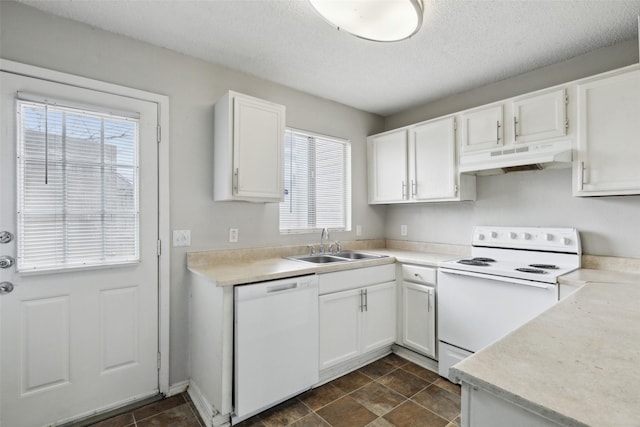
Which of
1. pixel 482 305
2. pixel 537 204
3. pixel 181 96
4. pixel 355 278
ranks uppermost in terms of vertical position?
pixel 181 96

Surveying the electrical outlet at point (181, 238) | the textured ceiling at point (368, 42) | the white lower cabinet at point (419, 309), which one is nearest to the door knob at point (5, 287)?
the electrical outlet at point (181, 238)

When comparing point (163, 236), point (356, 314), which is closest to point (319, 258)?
point (356, 314)

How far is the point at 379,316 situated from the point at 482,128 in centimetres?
180

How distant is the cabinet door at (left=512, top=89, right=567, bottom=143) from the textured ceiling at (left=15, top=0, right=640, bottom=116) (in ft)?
1.15

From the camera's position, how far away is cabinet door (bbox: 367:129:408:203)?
322cm

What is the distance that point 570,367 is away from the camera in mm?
796

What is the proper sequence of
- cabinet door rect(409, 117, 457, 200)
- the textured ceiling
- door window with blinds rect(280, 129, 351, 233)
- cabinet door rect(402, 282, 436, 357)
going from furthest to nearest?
door window with blinds rect(280, 129, 351, 233) → cabinet door rect(409, 117, 457, 200) → cabinet door rect(402, 282, 436, 357) → the textured ceiling

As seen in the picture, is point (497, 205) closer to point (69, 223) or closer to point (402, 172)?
point (402, 172)

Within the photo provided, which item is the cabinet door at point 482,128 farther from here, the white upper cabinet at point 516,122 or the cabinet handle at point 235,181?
the cabinet handle at point 235,181

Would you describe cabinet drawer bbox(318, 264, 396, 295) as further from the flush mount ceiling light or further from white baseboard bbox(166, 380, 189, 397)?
the flush mount ceiling light

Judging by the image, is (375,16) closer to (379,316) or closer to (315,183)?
(315,183)

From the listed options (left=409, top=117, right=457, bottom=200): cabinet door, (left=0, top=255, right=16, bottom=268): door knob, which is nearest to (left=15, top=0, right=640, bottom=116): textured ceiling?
(left=409, top=117, right=457, bottom=200): cabinet door

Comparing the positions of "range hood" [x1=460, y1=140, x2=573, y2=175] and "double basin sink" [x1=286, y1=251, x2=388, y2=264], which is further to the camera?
"double basin sink" [x1=286, y1=251, x2=388, y2=264]

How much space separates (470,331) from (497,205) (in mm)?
1170
